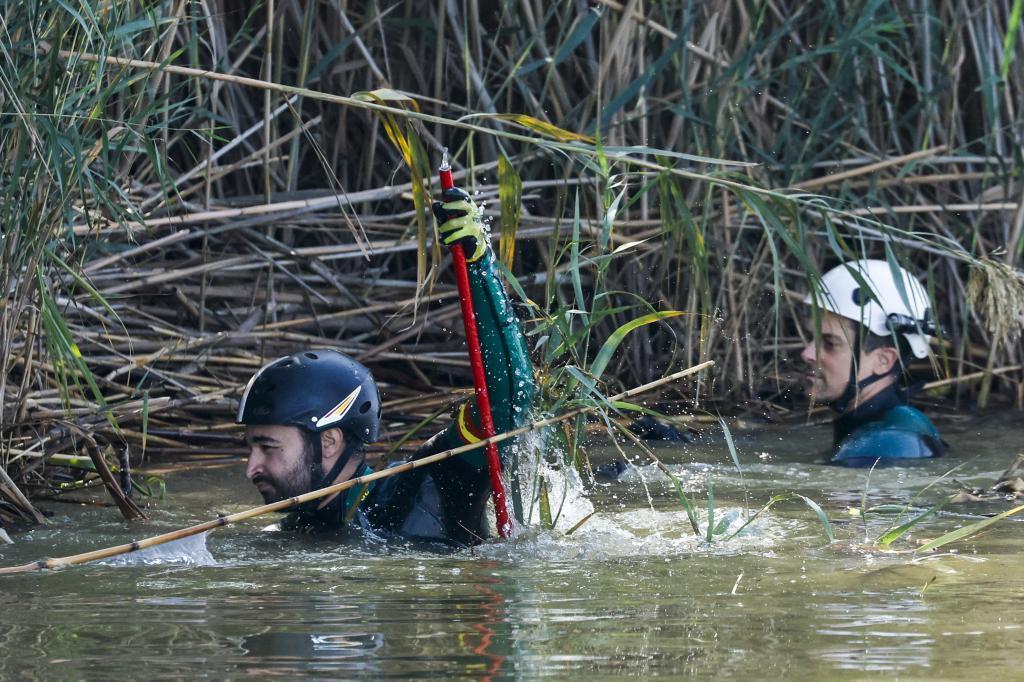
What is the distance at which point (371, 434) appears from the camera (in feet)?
13.4

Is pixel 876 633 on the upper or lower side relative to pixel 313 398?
lower

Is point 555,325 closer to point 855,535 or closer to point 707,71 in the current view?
point 855,535

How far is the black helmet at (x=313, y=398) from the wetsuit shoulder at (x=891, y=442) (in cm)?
208

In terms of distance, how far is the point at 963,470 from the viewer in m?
5.29

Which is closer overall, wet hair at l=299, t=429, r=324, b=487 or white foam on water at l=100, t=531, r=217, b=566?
white foam on water at l=100, t=531, r=217, b=566

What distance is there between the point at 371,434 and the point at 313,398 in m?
0.19

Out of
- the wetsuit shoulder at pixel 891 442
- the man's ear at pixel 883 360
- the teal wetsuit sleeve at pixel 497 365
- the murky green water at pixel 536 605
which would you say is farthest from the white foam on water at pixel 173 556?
the man's ear at pixel 883 360

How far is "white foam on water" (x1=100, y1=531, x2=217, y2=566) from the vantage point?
360cm

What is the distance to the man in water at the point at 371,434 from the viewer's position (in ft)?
12.2

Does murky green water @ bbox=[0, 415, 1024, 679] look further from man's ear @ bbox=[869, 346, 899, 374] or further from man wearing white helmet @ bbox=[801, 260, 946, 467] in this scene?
man's ear @ bbox=[869, 346, 899, 374]

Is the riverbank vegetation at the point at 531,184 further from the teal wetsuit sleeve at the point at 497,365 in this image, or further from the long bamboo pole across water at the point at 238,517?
the long bamboo pole across water at the point at 238,517

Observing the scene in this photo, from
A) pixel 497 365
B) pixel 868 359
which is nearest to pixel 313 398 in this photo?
pixel 497 365

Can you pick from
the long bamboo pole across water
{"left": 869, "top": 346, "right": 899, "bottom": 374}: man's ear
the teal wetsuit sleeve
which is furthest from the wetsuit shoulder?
the teal wetsuit sleeve

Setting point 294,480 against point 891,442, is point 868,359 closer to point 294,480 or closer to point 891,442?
point 891,442
